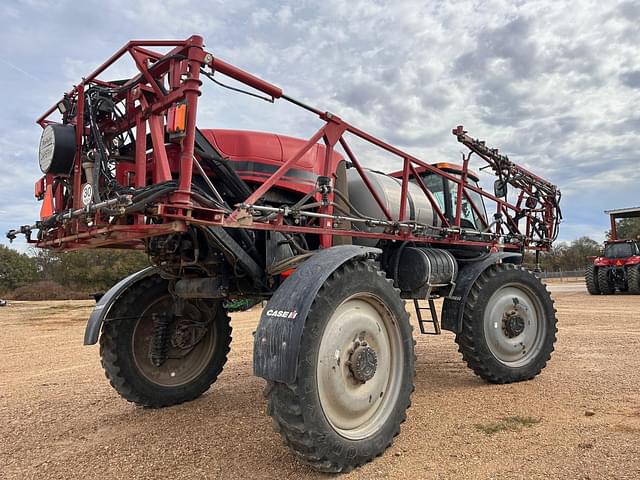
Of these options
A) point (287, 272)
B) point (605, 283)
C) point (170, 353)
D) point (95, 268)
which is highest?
point (95, 268)

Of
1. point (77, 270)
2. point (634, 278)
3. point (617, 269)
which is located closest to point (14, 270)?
point (77, 270)

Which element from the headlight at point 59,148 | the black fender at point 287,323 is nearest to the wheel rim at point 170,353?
the headlight at point 59,148

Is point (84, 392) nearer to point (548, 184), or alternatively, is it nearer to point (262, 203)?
point (262, 203)

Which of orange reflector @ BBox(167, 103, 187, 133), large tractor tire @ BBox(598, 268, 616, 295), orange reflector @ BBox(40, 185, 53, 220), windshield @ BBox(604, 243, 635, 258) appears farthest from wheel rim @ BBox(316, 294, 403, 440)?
windshield @ BBox(604, 243, 635, 258)

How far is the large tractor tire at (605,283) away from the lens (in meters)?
20.1

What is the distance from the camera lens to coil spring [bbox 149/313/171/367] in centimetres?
471

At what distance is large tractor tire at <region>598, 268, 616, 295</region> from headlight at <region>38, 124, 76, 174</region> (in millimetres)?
21357

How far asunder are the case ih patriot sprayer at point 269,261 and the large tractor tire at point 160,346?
0.01 metres

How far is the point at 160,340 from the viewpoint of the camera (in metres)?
4.74

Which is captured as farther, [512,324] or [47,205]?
[512,324]

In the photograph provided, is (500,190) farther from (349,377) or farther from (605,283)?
(605,283)

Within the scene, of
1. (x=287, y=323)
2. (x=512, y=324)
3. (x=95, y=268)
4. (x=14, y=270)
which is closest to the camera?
(x=287, y=323)

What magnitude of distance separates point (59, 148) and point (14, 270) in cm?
3445

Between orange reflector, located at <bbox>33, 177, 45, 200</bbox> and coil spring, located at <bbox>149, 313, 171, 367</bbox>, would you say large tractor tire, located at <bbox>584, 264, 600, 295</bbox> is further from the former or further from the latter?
orange reflector, located at <bbox>33, 177, 45, 200</bbox>
